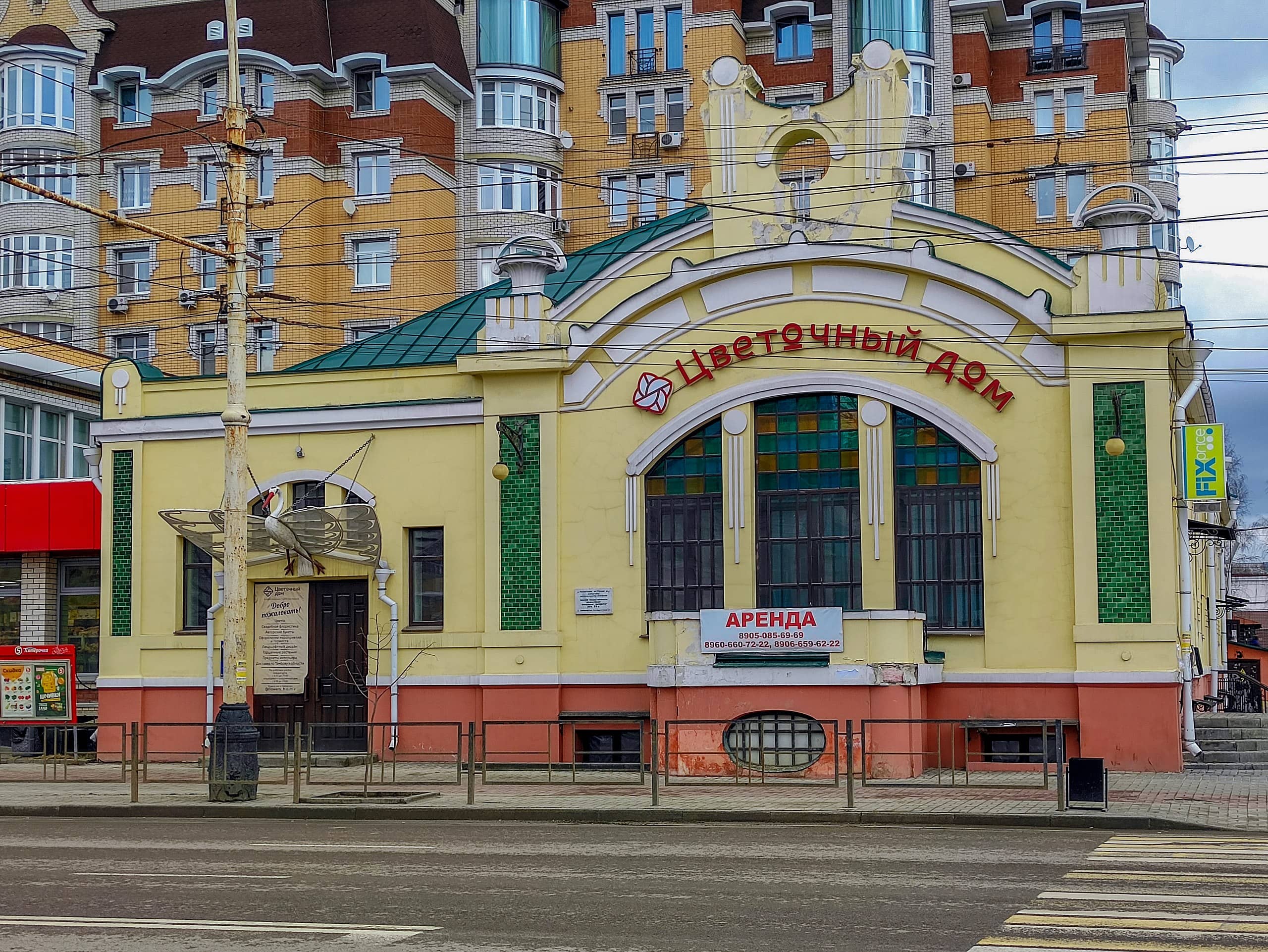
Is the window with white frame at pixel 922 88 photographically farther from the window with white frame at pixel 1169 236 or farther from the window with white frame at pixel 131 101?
the window with white frame at pixel 131 101

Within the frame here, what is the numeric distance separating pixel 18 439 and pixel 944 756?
78.9 feet

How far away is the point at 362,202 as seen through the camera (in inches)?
2167

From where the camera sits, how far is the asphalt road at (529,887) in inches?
397

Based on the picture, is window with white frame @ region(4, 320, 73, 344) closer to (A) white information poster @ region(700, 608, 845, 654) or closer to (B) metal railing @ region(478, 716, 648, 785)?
(B) metal railing @ region(478, 716, 648, 785)

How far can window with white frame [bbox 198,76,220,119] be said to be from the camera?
55.6 meters

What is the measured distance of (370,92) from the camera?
184 feet

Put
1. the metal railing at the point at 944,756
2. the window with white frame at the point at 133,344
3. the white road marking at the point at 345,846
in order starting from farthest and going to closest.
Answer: the window with white frame at the point at 133,344 < the metal railing at the point at 944,756 < the white road marking at the point at 345,846

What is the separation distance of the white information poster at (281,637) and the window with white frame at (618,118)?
33.4m

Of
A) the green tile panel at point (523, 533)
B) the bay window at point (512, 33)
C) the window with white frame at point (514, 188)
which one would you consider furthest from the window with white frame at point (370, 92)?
the green tile panel at point (523, 533)

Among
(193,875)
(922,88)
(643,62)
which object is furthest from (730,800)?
(643,62)

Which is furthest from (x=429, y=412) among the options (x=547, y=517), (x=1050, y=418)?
(x=1050, y=418)

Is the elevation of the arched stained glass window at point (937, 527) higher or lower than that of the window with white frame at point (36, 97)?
lower

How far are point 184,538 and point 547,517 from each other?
6646 mm

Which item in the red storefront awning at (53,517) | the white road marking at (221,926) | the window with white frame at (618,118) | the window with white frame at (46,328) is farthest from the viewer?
the window with white frame at (618,118)
